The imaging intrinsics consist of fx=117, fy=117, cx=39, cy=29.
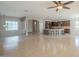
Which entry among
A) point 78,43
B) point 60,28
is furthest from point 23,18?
point 78,43

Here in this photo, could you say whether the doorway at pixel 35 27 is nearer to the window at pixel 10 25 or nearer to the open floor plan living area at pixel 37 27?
the open floor plan living area at pixel 37 27

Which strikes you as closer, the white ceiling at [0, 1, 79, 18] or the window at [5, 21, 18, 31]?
the white ceiling at [0, 1, 79, 18]

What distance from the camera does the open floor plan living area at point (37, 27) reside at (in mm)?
2373

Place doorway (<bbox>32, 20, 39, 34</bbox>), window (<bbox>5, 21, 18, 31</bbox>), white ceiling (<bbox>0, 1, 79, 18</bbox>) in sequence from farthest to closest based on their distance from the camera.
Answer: doorway (<bbox>32, 20, 39, 34</bbox>), window (<bbox>5, 21, 18, 31</bbox>), white ceiling (<bbox>0, 1, 79, 18</bbox>)

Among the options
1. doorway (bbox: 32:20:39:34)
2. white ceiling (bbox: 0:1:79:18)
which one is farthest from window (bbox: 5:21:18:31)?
doorway (bbox: 32:20:39:34)

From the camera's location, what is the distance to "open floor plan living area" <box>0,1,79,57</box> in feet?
7.79

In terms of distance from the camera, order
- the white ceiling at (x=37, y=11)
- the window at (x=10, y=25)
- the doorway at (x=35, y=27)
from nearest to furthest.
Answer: the white ceiling at (x=37, y=11), the window at (x=10, y=25), the doorway at (x=35, y=27)

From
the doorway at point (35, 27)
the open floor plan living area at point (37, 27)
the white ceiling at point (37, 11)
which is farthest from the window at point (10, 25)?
the doorway at point (35, 27)

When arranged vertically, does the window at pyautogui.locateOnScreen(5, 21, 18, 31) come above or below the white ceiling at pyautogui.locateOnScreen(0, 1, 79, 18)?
below

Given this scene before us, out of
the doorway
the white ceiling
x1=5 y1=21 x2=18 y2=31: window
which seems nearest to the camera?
the white ceiling

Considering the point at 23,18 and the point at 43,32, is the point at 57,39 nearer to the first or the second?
the point at 43,32

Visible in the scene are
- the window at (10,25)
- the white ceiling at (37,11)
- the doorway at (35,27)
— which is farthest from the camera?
the doorway at (35,27)

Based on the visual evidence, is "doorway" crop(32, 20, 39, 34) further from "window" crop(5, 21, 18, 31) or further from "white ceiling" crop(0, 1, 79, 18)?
"window" crop(5, 21, 18, 31)

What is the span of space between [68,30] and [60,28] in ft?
0.61
